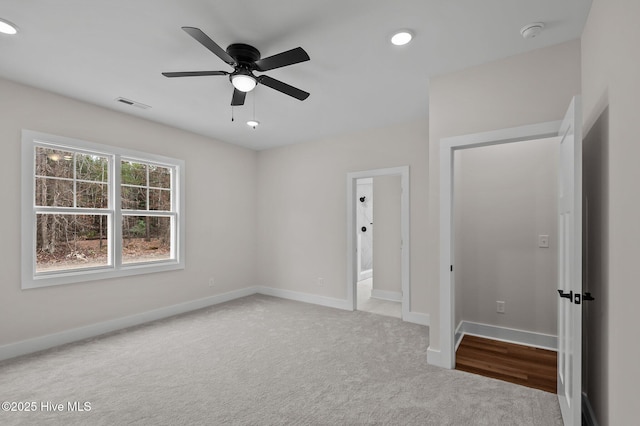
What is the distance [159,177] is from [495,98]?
14.0 feet

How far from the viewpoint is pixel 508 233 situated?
355 centimetres

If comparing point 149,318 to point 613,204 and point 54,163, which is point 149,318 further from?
point 613,204

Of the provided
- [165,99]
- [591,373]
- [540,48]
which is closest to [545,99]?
[540,48]

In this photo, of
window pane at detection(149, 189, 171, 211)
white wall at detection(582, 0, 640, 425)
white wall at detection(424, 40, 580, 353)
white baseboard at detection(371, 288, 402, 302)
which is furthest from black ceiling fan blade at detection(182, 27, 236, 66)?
white baseboard at detection(371, 288, 402, 302)

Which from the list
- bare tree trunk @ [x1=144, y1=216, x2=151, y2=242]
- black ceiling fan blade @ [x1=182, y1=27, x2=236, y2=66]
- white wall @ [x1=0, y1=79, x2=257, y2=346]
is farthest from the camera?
bare tree trunk @ [x1=144, y1=216, x2=151, y2=242]

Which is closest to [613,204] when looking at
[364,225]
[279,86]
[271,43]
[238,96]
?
[279,86]

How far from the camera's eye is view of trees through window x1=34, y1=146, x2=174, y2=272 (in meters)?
3.42

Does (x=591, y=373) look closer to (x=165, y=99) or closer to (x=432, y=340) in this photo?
(x=432, y=340)

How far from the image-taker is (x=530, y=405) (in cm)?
228

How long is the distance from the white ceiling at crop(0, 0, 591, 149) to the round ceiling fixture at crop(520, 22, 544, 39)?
0.14 feet

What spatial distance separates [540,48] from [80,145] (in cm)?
465

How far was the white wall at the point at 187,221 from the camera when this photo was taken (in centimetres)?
308

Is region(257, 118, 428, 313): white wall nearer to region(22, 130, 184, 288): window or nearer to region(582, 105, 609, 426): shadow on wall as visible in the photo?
region(22, 130, 184, 288): window

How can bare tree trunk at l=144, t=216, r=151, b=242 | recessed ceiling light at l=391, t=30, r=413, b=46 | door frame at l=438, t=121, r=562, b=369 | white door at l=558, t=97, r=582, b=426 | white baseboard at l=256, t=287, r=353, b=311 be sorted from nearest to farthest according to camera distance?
white door at l=558, t=97, r=582, b=426, recessed ceiling light at l=391, t=30, r=413, b=46, door frame at l=438, t=121, r=562, b=369, bare tree trunk at l=144, t=216, r=151, b=242, white baseboard at l=256, t=287, r=353, b=311
